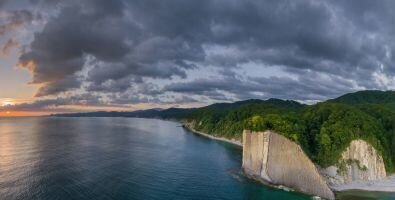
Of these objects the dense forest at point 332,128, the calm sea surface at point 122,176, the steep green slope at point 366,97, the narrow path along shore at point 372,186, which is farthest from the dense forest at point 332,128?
the steep green slope at point 366,97

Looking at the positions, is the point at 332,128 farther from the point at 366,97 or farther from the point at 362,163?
the point at 366,97

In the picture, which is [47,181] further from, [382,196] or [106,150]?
[382,196]

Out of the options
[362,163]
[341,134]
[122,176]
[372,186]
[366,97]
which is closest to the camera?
[372,186]

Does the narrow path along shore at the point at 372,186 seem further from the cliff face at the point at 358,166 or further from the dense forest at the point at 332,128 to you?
the dense forest at the point at 332,128

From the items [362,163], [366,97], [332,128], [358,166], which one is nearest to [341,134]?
[332,128]

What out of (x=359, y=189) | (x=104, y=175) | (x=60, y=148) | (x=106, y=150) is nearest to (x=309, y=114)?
(x=359, y=189)

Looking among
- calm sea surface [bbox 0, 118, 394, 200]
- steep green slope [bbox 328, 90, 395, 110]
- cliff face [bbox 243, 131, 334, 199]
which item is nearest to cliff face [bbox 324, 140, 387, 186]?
calm sea surface [bbox 0, 118, 394, 200]
